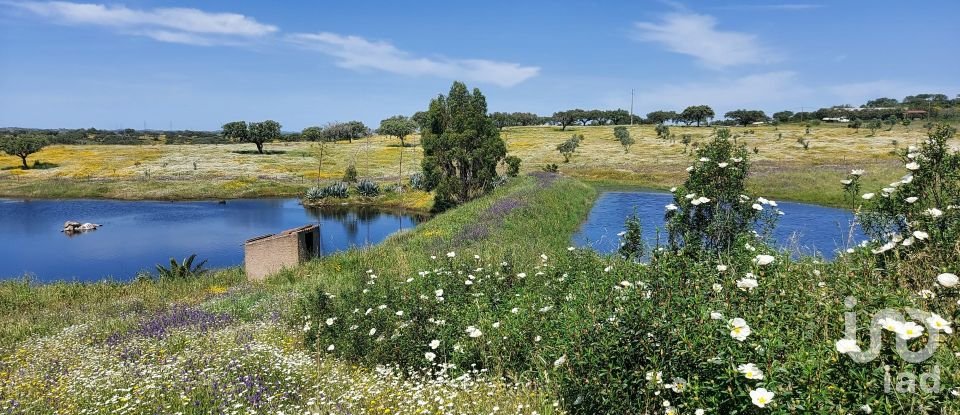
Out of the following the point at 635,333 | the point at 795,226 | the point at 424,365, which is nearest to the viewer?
the point at 635,333

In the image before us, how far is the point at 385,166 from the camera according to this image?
7169 cm

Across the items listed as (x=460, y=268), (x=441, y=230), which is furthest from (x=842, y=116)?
(x=460, y=268)

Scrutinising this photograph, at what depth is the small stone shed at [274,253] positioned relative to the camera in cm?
1642

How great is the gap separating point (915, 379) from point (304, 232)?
16.2 metres

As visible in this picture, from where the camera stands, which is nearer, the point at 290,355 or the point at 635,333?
the point at 635,333

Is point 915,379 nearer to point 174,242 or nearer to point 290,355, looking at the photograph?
point 290,355

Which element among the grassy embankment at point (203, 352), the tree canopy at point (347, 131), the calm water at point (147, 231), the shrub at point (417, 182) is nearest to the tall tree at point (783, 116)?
the tree canopy at point (347, 131)

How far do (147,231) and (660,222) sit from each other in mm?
31484

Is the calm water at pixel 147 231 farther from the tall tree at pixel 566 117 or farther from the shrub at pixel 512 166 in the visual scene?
the tall tree at pixel 566 117

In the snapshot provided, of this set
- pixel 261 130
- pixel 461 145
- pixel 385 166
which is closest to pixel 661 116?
pixel 385 166

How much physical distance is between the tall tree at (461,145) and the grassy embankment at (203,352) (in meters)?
14.7

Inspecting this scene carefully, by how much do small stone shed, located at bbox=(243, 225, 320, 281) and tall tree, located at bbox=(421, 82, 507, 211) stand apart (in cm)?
1539

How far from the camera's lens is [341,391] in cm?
573

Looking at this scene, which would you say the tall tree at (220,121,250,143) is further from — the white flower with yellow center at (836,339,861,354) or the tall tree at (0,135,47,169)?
the white flower with yellow center at (836,339,861,354)
